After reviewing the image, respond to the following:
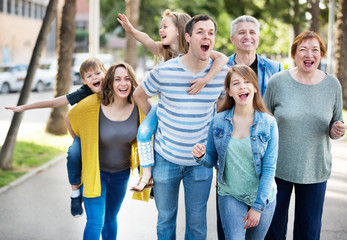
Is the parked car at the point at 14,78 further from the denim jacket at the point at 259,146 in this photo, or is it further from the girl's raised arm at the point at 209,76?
the denim jacket at the point at 259,146

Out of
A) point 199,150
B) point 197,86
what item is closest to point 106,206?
point 199,150

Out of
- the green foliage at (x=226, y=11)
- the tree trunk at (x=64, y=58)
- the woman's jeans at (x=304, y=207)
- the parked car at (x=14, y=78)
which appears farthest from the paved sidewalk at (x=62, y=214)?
the parked car at (x=14, y=78)

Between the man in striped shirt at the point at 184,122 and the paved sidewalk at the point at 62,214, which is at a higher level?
the man in striped shirt at the point at 184,122

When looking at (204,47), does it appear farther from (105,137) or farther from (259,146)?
(105,137)

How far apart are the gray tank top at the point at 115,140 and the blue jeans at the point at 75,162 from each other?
0.19 meters

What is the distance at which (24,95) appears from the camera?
8336 millimetres

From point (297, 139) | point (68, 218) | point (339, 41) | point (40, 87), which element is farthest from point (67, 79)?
point (40, 87)

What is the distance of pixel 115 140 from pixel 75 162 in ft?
1.29

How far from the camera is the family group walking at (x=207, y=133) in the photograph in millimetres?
3340

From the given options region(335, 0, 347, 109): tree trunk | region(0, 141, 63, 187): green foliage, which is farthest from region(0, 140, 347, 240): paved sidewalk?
region(335, 0, 347, 109): tree trunk

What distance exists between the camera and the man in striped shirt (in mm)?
3514

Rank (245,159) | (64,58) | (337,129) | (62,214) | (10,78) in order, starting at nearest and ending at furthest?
(245,159), (337,129), (62,214), (64,58), (10,78)

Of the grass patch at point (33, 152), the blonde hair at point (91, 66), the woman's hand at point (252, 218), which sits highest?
the blonde hair at point (91, 66)

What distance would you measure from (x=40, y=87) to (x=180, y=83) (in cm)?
2644
